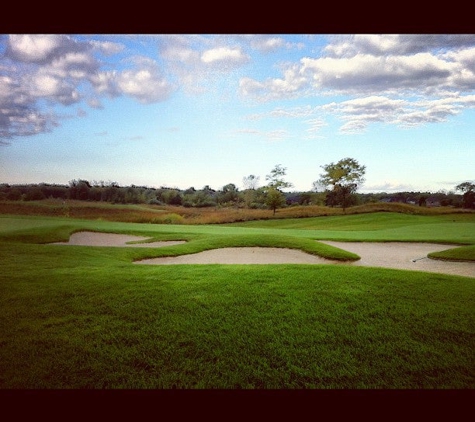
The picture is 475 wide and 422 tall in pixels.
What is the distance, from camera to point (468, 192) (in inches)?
330

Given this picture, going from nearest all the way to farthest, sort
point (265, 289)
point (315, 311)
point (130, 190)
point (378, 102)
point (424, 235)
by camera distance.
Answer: point (315, 311) < point (265, 289) < point (378, 102) < point (130, 190) < point (424, 235)

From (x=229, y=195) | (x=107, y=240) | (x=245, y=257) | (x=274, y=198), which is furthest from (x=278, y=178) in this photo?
(x=107, y=240)

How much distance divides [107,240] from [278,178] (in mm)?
5381

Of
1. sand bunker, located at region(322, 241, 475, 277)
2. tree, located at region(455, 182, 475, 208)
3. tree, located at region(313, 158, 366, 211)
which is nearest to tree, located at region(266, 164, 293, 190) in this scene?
tree, located at region(313, 158, 366, 211)

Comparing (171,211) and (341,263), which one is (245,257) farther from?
(171,211)

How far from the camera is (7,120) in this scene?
5695 millimetres

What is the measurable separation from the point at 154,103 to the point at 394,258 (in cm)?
617

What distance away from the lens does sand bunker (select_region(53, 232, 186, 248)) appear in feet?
29.5

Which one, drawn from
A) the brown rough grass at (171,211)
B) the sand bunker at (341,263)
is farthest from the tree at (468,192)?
the sand bunker at (341,263)

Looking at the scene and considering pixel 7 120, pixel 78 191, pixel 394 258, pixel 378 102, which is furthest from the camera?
pixel 78 191
